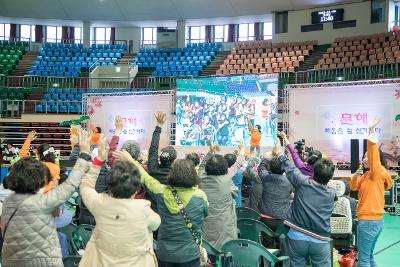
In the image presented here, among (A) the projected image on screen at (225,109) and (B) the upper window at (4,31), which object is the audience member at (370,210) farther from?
(B) the upper window at (4,31)

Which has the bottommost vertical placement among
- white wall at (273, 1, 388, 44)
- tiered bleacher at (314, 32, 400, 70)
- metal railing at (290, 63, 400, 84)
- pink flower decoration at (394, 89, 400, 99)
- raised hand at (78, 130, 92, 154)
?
raised hand at (78, 130, 92, 154)

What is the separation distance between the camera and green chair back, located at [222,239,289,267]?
4141mm

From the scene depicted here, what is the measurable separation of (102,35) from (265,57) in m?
11.4

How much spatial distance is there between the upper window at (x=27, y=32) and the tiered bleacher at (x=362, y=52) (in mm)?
16853

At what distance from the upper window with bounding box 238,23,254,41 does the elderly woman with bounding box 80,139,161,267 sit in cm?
2503

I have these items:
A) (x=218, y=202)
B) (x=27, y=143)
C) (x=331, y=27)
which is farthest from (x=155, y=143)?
(x=331, y=27)

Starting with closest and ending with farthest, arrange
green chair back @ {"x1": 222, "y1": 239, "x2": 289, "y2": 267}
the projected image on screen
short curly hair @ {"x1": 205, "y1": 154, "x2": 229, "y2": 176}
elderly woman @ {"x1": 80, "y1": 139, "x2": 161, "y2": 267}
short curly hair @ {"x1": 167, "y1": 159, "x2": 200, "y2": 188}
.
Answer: elderly woman @ {"x1": 80, "y1": 139, "x2": 161, "y2": 267} < short curly hair @ {"x1": 167, "y1": 159, "x2": 200, "y2": 188} < green chair back @ {"x1": 222, "y1": 239, "x2": 289, "y2": 267} < short curly hair @ {"x1": 205, "y1": 154, "x2": 229, "y2": 176} < the projected image on screen

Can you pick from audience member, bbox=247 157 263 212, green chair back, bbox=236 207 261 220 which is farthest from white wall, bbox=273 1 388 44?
green chair back, bbox=236 207 261 220

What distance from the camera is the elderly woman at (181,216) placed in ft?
12.2

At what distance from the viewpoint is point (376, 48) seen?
19.0 metres

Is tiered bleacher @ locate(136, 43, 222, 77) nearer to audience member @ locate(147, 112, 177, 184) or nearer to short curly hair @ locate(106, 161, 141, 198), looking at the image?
audience member @ locate(147, 112, 177, 184)

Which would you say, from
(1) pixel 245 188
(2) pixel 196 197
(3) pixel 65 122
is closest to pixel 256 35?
(3) pixel 65 122

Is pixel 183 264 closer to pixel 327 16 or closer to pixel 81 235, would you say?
pixel 81 235

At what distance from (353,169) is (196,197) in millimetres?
8922
